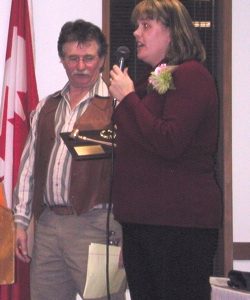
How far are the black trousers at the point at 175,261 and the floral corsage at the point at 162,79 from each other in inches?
16.1

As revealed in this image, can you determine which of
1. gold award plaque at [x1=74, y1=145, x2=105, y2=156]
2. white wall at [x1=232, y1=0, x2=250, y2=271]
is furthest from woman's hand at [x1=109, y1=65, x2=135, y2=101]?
white wall at [x1=232, y1=0, x2=250, y2=271]

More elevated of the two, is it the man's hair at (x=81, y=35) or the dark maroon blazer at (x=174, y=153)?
the man's hair at (x=81, y=35)

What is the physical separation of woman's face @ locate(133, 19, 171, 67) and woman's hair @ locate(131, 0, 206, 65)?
15 mm

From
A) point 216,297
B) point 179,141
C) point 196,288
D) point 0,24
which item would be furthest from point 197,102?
point 0,24

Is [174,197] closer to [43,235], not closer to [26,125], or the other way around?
[43,235]

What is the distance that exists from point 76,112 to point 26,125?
770 mm

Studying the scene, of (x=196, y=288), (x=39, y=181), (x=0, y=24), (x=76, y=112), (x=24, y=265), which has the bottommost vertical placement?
(x=24, y=265)

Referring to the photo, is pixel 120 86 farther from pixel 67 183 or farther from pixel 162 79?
pixel 67 183

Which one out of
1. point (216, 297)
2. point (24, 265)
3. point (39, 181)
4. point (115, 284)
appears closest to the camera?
point (216, 297)

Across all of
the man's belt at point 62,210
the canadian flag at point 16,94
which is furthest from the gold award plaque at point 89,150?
the canadian flag at point 16,94

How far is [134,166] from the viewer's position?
165cm

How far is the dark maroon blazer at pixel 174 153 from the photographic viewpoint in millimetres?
1558

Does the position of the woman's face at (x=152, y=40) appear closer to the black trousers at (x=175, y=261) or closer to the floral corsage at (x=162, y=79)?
the floral corsage at (x=162, y=79)

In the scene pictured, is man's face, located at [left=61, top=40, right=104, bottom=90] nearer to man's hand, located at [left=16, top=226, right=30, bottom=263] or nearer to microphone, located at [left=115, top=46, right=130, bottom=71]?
microphone, located at [left=115, top=46, right=130, bottom=71]
